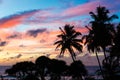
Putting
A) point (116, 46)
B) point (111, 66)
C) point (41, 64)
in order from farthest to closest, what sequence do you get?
point (41, 64)
point (111, 66)
point (116, 46)

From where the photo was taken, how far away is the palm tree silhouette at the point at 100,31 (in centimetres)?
6944

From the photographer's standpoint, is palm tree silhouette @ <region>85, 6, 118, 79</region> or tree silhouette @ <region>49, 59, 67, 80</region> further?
tree silhouette @ <region>49, 59, 67, 80</region>

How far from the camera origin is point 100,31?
228 ft

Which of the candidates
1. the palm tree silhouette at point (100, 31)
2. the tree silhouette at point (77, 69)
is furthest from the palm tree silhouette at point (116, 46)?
the tree silhouette at point (77, 69)

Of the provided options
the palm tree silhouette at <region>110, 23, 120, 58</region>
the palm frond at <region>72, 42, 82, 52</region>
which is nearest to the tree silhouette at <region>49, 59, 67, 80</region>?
the palm frond at <region>72, 42, 82, 52</region>

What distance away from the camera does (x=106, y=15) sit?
70688mm

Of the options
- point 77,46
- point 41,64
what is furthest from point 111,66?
point 41,64

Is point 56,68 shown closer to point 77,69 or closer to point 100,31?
point 77,69

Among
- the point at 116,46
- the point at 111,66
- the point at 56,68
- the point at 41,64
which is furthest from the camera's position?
the point at 56,68

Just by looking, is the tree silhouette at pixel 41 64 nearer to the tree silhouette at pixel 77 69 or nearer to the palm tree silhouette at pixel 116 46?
the tree silhouette at pixel 77 69

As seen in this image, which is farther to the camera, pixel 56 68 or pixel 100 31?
pixel 56 68

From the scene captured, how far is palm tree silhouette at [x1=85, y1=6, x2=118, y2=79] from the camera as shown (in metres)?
69.4

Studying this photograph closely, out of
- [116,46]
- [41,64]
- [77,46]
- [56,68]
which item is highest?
[77,46]

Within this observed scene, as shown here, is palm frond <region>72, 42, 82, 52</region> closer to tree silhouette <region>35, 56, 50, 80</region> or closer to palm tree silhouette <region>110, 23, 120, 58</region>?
tree silhouette <region>35, 56, 50, 80</region>
